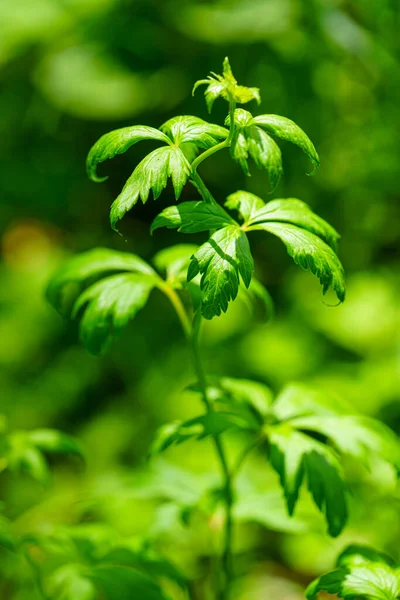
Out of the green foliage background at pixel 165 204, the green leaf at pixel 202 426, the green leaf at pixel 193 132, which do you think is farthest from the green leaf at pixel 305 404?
the green foliage background at pixel 165 204

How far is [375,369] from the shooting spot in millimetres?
2393

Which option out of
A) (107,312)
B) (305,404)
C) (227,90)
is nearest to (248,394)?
(305,404)

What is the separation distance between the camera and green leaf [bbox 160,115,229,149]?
2.53 feet

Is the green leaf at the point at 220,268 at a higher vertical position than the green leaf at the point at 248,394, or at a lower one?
higher

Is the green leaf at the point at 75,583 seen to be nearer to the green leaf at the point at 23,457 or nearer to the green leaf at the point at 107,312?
the green leaf at the point at 23,457

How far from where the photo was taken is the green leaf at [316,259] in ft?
2.58

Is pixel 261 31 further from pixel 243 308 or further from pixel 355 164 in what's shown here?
pixel 243 308

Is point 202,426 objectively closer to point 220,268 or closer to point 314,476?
point 314,476

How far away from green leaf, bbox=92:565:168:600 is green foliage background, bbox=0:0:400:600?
3.78ft

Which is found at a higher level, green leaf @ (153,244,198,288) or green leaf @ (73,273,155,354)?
green leaf @ (73,273,155,354)

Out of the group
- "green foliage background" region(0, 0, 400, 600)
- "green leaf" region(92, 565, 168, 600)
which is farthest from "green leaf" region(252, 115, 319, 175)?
"green foliage background" region(0, 0, 400, 600)

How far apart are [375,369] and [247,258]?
176cm

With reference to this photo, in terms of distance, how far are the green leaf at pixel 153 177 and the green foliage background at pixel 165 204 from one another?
5.21 ft

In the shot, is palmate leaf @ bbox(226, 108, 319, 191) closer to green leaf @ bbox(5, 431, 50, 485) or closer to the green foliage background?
green leaf @ bbox(5, 431, 50, 485)
